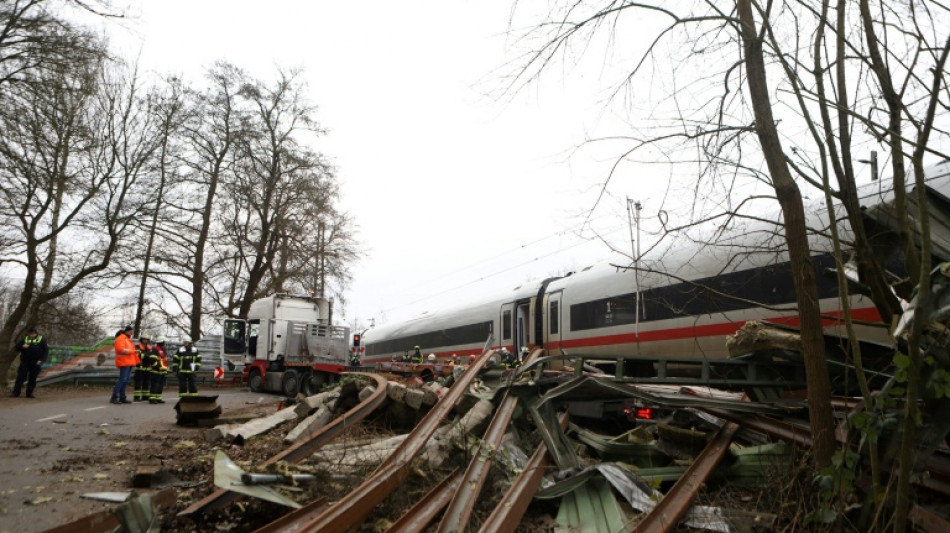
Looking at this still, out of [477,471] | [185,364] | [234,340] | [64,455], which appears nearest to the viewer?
[477,471]

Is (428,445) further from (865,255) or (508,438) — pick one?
(865,255)

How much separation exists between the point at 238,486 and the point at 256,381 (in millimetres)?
18165

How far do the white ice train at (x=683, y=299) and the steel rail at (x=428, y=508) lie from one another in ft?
7.12

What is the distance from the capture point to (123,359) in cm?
1436

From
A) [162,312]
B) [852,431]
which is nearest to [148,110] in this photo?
[162,312]

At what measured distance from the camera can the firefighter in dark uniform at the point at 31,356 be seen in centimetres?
1408

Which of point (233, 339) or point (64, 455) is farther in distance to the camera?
point (233, 339)

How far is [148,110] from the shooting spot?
1877 cm

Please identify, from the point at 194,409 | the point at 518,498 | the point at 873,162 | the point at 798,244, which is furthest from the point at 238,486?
the point at 194,409

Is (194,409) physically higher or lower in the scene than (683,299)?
lower

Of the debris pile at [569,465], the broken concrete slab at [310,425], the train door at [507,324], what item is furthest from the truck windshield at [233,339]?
the debris pile at [569,465]

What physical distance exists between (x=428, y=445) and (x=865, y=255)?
379 cm

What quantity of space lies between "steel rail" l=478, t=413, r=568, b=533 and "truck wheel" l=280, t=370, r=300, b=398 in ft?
51.1

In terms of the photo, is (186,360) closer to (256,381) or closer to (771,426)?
(256,381)
